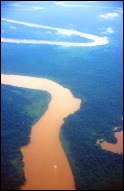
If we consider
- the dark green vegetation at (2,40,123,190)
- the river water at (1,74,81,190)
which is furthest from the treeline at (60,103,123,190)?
the river water at (1,74,81,190)

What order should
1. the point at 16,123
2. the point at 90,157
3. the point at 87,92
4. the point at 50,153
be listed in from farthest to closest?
the point at 87,92 → the point at 16,123 → the point at 50,153 → the point at 90,157

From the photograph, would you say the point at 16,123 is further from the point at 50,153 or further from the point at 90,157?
the point at 90,157

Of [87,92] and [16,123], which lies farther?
[87,92]

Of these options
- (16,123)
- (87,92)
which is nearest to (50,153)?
(16,123)

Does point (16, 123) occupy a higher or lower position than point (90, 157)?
higher

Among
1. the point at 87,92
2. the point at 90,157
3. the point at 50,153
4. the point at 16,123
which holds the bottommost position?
the point at 50,153

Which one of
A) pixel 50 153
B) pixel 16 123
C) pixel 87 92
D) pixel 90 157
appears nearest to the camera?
pixel 90 157
